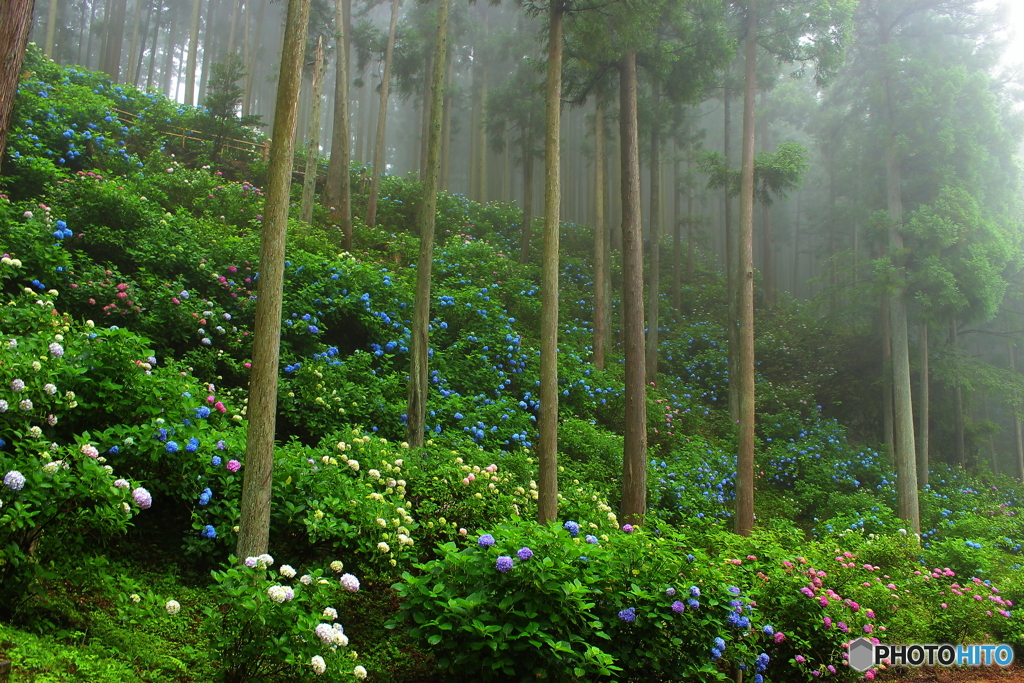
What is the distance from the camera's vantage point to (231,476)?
4438 millimetres

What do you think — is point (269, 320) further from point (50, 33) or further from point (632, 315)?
point (50, 33)

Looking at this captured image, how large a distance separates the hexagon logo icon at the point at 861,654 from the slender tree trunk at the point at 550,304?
260 centimetres

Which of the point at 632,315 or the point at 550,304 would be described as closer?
the point at 550,304

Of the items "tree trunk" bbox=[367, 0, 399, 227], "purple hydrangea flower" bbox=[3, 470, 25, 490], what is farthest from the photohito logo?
"tree trunk" bbox=[367, 0, 399, 227]

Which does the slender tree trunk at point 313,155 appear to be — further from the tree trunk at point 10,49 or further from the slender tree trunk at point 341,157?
the tree trunk at point 10,49

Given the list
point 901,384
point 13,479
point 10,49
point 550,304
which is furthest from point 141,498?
point 901,384

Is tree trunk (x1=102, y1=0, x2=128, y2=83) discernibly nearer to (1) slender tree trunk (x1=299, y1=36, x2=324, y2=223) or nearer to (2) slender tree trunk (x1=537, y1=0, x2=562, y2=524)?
(1) slender tree trunk (x1=299, y1=36, x2=324, y2=223)

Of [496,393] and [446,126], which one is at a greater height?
[446,126]

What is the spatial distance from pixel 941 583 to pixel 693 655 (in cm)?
447

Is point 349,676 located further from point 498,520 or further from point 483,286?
point 483,286

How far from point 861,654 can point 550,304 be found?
13.0 ft

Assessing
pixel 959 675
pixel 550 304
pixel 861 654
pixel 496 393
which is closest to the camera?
pixel 861 654

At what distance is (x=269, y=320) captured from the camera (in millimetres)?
4035

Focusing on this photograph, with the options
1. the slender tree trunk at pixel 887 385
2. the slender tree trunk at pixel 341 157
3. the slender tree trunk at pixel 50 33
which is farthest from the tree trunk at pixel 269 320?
the slender tree trunk at pixel 50 33
